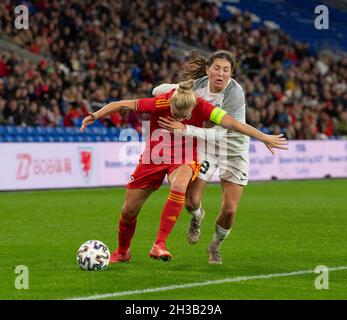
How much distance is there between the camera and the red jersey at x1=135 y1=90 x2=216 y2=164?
29.6ft

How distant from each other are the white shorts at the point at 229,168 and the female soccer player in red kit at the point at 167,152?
48cm

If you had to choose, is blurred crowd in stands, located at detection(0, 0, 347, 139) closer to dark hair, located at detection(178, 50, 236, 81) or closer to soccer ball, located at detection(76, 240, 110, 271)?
dark hair, located at detection(178, 50, 236, 81)

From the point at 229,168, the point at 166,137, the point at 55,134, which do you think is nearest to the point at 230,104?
the point at 229,168

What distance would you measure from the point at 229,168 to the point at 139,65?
61.4 feet

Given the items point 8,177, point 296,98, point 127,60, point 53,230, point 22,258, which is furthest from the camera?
point 296,98

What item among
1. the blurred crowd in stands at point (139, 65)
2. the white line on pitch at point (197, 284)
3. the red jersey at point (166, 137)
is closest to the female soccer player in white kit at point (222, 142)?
the red jersey at point (166, 137)

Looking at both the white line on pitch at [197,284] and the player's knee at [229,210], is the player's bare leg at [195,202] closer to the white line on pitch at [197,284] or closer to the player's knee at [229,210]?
the player's knee at [229,210]

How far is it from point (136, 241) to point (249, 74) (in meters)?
21.7

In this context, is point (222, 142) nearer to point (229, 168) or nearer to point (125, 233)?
point (229, 168)

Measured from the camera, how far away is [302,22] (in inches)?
1607

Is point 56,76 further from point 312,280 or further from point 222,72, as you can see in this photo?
point 312,280

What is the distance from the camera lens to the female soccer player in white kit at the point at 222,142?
373 inches

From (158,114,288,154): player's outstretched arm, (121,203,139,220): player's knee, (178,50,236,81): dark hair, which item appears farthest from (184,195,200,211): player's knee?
(178,50,236,81): dark hair
